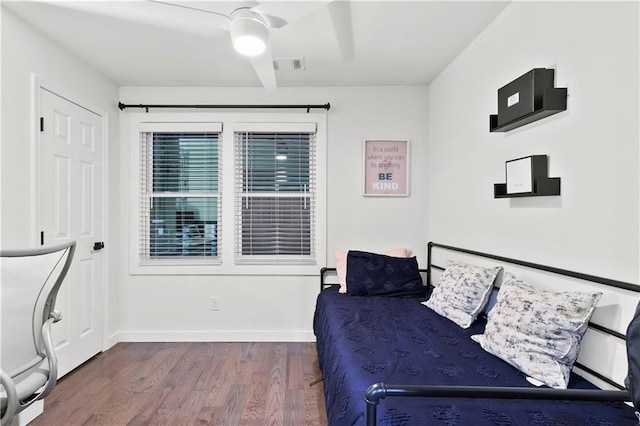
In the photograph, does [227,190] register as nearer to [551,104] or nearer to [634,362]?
[551,104]

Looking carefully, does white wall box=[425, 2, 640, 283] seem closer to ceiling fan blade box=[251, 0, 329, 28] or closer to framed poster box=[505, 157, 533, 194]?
framed poster box=[505, 157, 533, 194]

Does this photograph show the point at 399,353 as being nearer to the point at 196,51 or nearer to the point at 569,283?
the point at 569,283

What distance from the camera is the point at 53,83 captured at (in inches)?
98.8

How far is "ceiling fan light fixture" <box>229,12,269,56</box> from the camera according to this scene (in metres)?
1.72

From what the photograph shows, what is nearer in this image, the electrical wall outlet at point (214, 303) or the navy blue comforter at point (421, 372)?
the navy blue comforter at point (421, 372)

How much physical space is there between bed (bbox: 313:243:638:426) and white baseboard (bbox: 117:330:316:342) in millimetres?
1172

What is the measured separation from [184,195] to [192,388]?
5.93 ft

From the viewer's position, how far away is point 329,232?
11.3 ft

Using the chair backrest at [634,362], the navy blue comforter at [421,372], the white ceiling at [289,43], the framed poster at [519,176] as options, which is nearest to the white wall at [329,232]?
the white ceiling at [289,43]

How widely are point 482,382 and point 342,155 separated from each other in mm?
2438

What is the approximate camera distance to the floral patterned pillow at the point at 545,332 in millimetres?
1366

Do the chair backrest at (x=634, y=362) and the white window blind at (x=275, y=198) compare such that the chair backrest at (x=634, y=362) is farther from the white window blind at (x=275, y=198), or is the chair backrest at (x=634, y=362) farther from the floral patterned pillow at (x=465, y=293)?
the white window blind at (x=275, y=198)

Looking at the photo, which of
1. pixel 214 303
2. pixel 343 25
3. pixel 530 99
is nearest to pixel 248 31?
pixel 343 25

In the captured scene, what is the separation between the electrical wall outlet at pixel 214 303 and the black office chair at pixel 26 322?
1.82 m
